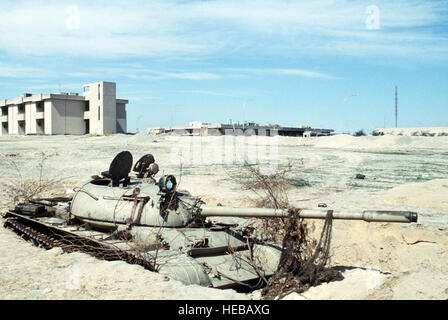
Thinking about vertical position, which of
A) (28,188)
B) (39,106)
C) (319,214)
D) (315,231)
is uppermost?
(39,106)

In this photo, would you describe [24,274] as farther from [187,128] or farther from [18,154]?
[187,128]

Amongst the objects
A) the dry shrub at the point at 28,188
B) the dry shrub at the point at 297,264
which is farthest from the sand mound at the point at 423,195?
the dry shrub at the point at 28,188

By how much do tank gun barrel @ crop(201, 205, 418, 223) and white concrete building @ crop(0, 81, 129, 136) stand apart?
126 ft

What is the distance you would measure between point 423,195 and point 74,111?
124ft

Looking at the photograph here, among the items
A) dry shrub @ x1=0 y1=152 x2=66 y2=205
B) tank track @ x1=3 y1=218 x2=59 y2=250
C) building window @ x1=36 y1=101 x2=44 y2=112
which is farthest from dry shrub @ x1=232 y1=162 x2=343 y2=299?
building window @ x1=36 y1=101 x2=44 y2=112

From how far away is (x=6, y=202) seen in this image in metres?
15.3

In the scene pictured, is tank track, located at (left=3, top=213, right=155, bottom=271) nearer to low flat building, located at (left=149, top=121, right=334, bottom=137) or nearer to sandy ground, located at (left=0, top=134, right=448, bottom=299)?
sandy ground, located at (left=0, top=134, right=448, bottom=299)

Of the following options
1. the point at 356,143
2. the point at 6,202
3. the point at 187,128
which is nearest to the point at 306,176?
the point at 6,202

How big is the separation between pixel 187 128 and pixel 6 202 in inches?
1591

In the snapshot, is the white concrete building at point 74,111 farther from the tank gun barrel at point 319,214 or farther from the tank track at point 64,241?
the tank gun barrel at point 319,214

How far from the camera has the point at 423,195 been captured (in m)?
14.6

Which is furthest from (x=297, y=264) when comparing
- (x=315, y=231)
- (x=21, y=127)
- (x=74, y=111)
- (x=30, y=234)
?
(x=21, y=127)

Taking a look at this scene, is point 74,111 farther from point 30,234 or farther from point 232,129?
point 30,234

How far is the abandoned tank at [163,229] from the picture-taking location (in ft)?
24.3
